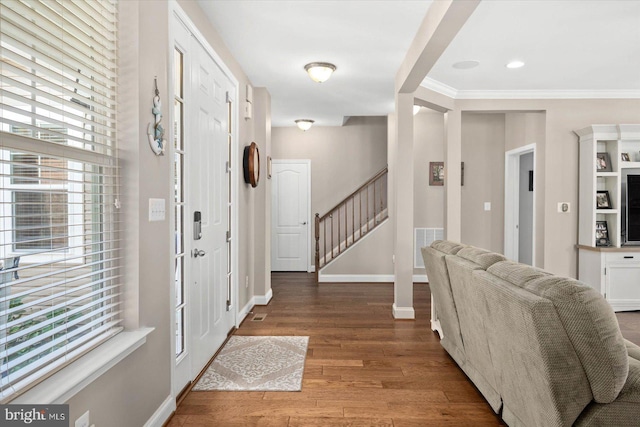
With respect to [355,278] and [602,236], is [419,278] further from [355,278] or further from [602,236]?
[602,236]

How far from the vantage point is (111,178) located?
1731 millimetres

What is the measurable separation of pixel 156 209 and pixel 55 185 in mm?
591

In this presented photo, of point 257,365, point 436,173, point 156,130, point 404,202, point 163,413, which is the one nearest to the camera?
point 156,130

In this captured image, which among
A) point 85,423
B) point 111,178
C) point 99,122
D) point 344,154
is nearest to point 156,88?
point 99,122

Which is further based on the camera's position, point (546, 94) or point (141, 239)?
point (546, 94)

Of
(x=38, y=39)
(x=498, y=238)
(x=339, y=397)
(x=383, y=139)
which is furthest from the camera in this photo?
(x=383, y=139)

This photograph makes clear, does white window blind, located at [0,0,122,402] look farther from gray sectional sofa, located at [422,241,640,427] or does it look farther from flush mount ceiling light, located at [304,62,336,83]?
flush mount ceiling light, located at [304,62,336,83]

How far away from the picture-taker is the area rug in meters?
2.62

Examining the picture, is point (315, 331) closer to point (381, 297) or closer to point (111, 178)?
point (381, 297)

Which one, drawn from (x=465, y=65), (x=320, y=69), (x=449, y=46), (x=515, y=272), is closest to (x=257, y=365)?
(x=515, y=272)

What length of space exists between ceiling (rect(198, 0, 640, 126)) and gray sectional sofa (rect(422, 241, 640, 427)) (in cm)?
203

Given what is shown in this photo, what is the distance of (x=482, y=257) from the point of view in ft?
7.34

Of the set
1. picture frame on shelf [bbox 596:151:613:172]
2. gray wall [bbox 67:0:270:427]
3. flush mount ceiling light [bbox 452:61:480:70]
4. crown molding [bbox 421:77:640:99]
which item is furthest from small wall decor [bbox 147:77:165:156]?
picture frame on shelf [bbox 596:151:613:172]

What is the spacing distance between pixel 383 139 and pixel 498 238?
2.59 metres
